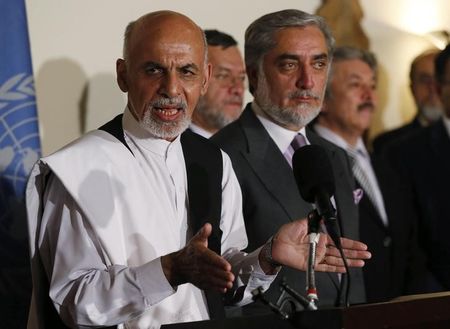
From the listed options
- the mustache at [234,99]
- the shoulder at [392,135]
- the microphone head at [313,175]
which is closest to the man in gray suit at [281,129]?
the mustache at [234,99]

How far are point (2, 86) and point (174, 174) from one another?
1120 mm

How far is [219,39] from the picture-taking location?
546 cm

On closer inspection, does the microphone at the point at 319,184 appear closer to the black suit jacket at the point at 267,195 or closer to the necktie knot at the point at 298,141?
the black suit jacket at the point at 267,195

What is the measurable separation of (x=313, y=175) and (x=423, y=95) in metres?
4.19

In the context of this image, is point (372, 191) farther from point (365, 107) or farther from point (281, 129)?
point (281, 129)

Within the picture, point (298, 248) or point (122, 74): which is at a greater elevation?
point (122, 74)

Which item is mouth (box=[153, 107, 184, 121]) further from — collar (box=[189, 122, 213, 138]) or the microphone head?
collar (box=[189, 122, 213, 138])

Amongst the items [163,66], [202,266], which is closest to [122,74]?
[163,66]

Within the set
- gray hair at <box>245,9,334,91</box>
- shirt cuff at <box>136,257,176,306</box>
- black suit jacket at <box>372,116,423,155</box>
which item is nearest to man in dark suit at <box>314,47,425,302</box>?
black suit jacket at <box>372,116,423,155</box>

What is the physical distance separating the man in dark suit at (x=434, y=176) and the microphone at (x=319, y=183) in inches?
112

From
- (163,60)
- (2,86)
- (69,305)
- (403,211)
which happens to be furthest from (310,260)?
(403,211)

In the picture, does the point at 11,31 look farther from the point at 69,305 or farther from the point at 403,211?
the point at 403,211

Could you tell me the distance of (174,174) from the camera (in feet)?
12.1

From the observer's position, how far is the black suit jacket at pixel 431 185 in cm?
571
